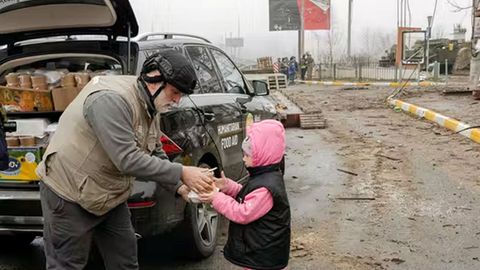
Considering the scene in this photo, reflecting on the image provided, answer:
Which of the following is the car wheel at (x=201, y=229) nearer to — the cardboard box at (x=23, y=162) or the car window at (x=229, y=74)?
the cardboard box at (x=23, y=162)

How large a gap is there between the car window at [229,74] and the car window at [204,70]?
21cm

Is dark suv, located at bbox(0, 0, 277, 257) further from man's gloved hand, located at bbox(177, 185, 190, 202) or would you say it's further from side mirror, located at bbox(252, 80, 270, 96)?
side mirror, located at bbox(252, 80, 270, 96)

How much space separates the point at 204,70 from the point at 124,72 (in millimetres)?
1242

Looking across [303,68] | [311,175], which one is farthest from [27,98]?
[303,68]

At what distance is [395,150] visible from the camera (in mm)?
8977

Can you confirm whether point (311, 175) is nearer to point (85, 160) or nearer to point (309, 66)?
point (85, 160)

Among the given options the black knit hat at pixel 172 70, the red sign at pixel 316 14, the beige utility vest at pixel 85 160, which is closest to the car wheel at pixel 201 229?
the beige utility vest at pixel 85 160

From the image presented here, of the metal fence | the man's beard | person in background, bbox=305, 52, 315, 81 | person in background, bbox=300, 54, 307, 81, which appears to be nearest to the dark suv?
the man's beard

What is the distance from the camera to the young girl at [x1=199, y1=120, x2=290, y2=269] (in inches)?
111

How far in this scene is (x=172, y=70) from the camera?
267cm

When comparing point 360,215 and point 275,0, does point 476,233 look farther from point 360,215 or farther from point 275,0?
point 275,0

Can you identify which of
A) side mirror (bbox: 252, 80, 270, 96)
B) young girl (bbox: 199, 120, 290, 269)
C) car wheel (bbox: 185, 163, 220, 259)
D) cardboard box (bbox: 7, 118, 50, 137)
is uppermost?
side mirror (bbox: 252, 80, 270, 96)

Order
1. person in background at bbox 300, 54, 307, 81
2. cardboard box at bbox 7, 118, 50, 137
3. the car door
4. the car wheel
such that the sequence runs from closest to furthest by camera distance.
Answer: cardboard box at bbox 7, 118, 50, 137
the car wheel
the car door
person in background at bbox 300, 54, 307, 81

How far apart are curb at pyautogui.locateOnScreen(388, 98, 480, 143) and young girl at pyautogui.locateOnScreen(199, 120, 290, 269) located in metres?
7.10
